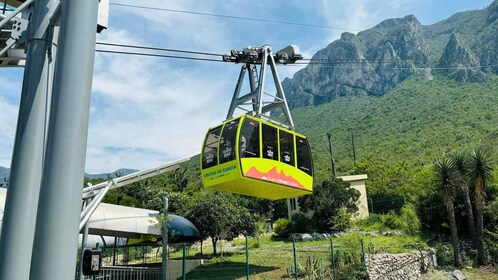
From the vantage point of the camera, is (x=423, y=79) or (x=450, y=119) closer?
(x=450, y=119)

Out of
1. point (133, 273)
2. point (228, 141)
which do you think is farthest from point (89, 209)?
point (228, 141)

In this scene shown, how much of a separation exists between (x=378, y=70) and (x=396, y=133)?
196ft

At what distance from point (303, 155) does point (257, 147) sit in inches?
94.9

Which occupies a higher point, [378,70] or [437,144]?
[378,70]

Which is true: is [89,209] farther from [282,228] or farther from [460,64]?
[460,64]

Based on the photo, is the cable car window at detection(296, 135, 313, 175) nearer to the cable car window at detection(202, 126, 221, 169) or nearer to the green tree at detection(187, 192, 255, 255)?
the cable car window at detection(202, 126, 221, 169)

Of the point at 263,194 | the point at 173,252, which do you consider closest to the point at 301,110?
the point at 173,252

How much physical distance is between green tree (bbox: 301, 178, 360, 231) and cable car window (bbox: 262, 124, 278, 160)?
16305 millimetres

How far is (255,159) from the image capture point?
40.0 feet

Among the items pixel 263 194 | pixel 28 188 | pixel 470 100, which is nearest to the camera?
pixel 28 188

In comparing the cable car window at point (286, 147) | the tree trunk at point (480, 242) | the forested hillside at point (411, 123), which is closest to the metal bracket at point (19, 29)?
the cable car window at point (286, 147)

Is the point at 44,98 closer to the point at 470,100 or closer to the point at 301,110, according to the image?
the point at 470,100

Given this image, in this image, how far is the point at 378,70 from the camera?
126000 millimetres

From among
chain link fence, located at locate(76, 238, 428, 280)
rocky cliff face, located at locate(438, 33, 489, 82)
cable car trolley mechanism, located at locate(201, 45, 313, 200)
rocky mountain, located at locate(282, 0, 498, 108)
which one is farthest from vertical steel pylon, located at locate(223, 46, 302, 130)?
rocky mountain, located at locate(282, 0, 498, 108)
